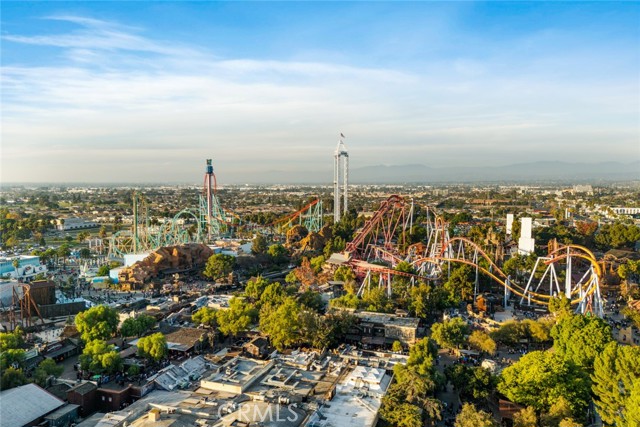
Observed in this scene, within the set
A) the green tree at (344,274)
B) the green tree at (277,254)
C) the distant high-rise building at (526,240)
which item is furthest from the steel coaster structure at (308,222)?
the green tree at (344,274)

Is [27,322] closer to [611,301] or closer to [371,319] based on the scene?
[371,319]

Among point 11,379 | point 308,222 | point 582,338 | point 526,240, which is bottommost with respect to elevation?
point 11,379

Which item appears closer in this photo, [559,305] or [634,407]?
[634,407]

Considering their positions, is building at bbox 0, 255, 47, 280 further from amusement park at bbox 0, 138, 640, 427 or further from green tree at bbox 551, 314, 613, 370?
green tree at bbox 551, 314, 613, 370

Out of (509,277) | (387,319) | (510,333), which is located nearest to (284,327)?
(387,319)

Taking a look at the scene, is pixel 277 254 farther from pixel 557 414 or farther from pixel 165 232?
pixel 557 414

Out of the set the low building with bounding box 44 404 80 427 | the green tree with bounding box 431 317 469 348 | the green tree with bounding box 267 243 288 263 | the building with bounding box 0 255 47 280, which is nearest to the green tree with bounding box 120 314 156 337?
the low building with bounding box 44 404 80 427

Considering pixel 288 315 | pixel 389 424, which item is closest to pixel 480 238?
pixel 288 315
